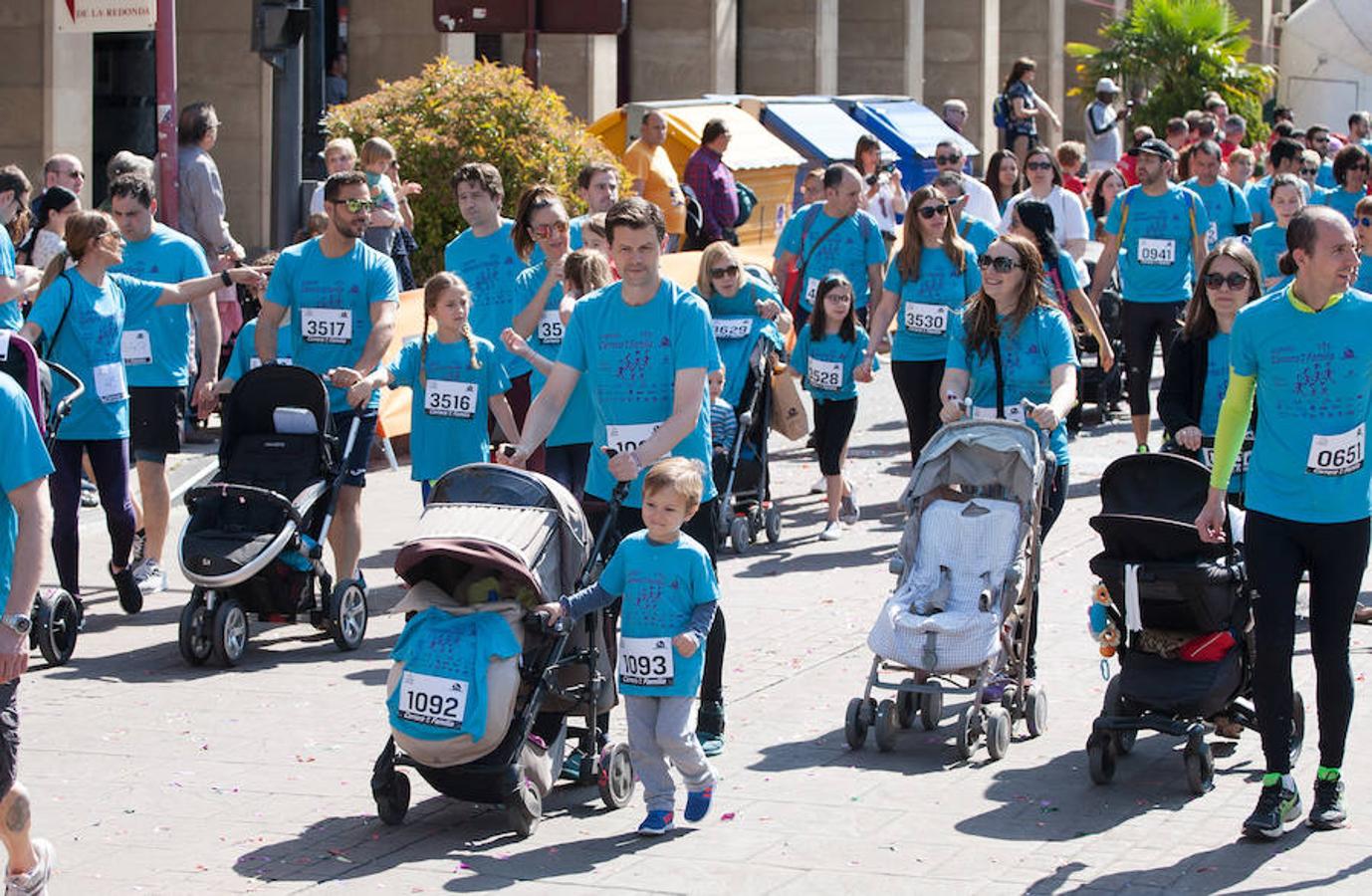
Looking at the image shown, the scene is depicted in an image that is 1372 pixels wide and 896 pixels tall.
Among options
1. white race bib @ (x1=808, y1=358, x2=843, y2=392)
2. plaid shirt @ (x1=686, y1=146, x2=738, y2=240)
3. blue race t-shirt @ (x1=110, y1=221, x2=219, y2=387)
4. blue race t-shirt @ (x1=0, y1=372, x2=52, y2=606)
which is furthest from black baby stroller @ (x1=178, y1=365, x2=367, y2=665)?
plaid shirt @ (x1=686, y1=146, x2=738, y2=240)

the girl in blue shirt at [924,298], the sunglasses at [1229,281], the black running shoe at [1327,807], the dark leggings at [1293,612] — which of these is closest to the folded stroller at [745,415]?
the girl in blue shirt at [924,298]

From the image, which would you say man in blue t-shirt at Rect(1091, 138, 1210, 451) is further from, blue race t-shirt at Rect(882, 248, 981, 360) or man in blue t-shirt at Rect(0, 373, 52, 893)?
Answer: man in blue t-shirt at Rect(0, 373, 52, 893)

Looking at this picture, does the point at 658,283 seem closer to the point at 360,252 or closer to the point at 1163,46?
the point at 360,252

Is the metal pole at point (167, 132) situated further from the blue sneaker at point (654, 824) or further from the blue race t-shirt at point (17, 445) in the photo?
the blue race t-shirt at point (17, 445)

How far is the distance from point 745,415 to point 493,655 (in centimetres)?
517

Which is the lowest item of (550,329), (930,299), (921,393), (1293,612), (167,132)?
(1293,612)

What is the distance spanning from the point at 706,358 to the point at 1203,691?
6.22 feet

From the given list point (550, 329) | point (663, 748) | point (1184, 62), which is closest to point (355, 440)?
point (550, 329)

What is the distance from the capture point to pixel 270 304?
1067cm

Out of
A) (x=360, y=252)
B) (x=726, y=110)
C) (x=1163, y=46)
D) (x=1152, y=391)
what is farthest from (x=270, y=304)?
(x=1163, y=46)

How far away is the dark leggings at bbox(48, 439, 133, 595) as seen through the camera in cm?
1057

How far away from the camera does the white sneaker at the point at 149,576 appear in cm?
1138

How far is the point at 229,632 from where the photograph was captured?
9.90 meters

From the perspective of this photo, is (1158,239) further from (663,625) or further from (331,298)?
(663,625)
